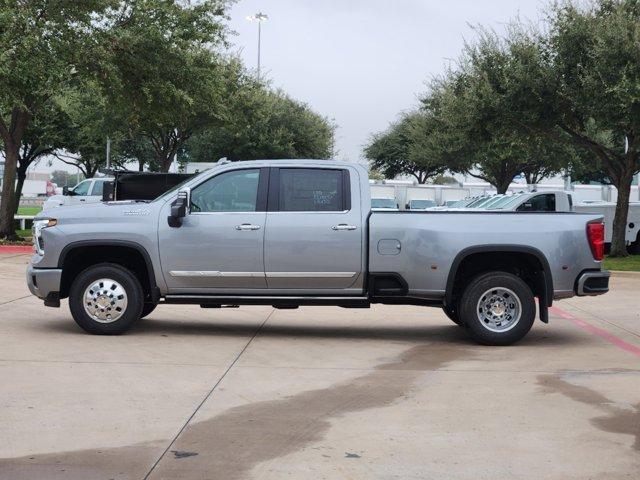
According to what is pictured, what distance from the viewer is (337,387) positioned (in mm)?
8109

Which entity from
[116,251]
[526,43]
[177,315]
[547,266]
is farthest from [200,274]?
[526,43]

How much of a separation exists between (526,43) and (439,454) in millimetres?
21731

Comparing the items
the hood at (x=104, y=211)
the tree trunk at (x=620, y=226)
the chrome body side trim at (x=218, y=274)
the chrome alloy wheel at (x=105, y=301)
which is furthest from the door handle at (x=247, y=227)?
the tree trunk at (x=620, y=226)

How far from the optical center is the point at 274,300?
10.6 meters

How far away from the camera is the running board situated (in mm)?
10594

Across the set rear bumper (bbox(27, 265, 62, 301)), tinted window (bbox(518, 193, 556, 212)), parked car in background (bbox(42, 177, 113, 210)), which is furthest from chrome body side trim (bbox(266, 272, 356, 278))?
parked car in background (bbox(42, 177, 113, 210))

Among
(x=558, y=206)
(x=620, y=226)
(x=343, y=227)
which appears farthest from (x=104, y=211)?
(x=620, y=226)

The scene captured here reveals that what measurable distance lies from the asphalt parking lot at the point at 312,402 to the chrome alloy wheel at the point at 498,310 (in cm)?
30

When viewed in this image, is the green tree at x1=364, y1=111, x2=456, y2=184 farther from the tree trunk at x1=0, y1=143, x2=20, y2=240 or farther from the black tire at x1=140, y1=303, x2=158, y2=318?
the black tire at x1=140, y1=303, x2=158, y2=318

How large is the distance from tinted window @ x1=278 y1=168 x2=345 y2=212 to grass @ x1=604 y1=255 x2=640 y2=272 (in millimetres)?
12873

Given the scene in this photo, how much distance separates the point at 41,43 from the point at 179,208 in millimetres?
14777

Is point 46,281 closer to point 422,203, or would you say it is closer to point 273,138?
point 422,203

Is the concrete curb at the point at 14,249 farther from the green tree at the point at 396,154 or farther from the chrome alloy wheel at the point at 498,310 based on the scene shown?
the green tree at the point at 396,154

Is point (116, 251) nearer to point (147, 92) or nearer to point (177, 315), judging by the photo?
point (177, 315)
